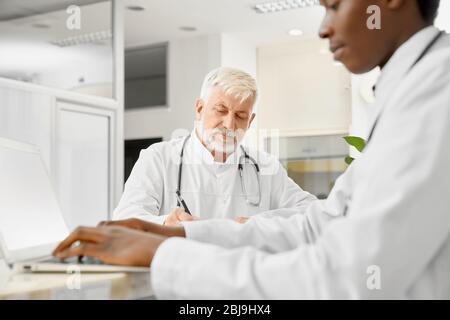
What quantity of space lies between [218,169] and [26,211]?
1.08 metres

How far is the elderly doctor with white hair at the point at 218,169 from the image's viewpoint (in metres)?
1.79

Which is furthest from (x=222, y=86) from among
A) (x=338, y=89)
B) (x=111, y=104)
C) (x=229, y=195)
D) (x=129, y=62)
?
(x=129, y=62)

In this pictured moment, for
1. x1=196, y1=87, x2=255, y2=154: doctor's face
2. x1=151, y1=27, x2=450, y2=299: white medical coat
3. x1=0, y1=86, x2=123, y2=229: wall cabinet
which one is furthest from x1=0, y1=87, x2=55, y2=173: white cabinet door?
x1=151, y1=27, x2=450, y2=299: white medical coat

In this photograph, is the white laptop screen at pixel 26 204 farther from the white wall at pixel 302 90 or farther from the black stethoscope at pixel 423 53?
the white wall at pixel 302 90

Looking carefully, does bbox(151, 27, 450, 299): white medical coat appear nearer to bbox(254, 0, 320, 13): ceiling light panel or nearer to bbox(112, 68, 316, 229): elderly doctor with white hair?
bbox(112, 68, 316, 229): elderly doctor with white hair

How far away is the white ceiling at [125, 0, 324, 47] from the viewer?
4.54m

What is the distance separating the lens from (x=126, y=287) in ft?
2.19

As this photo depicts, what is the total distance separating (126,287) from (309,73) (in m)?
5.08

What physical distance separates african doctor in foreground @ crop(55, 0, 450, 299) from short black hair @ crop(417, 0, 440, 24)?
0.02 metres

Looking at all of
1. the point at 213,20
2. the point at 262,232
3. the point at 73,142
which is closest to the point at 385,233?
the point at 262,232

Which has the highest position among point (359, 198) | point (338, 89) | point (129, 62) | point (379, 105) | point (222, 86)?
point (129, 62)

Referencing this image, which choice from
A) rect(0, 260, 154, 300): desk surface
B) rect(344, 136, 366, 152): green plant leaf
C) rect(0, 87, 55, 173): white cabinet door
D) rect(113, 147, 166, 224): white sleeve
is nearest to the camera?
rect(0, 260, 154, 300): desk surface

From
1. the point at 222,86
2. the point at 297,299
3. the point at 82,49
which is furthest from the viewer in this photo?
the point at 82,49
